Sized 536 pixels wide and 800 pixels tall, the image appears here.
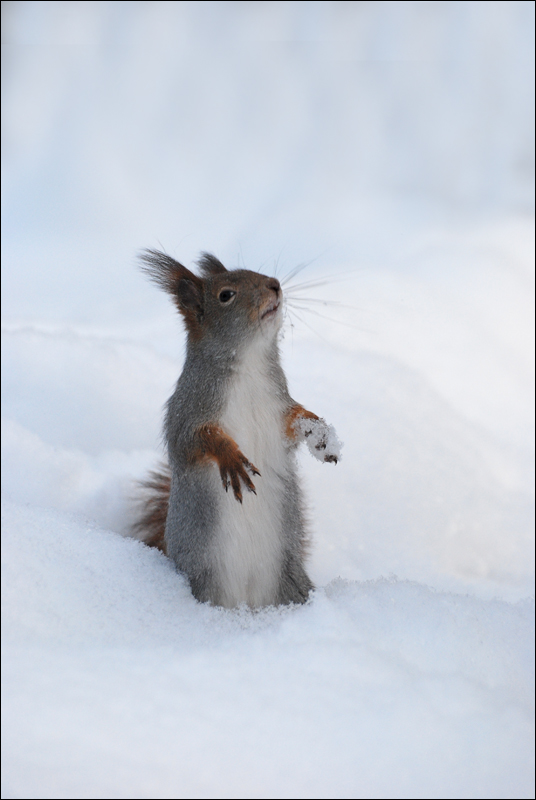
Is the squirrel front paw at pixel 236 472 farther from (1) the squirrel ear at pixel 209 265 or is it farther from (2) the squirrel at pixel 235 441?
(1) the squirrel ear at pixel 209 265

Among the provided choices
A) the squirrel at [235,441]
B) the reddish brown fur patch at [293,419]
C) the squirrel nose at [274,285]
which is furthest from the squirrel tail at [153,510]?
the squirrel nose at [274,285]

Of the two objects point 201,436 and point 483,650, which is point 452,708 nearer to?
point 483,650

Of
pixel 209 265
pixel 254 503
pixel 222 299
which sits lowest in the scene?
pixel 254 503

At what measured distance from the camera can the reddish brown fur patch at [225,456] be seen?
3.25 feet

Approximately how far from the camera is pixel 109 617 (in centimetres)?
90

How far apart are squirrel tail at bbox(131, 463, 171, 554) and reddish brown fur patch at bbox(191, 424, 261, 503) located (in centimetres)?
41

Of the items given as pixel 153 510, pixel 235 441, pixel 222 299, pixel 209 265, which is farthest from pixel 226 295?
pixel 153 510

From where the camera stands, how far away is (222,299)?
115 cm

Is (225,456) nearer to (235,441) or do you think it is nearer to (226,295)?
(235,441)

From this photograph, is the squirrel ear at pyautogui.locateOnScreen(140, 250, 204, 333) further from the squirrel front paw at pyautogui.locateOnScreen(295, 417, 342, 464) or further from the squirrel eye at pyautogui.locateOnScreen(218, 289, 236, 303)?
the squirrel front paw at pyautogui.locateOnScreen(295, 417, 342, 464)

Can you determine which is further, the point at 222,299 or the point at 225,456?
the point at 222,299

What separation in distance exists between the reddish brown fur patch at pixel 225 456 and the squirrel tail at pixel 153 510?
410mm

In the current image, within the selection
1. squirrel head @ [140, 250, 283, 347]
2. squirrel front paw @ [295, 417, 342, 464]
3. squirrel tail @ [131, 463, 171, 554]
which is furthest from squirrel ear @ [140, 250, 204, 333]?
squirrel tail @ [131, 463, 171, 554]

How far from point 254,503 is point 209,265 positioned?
0.43 meters
